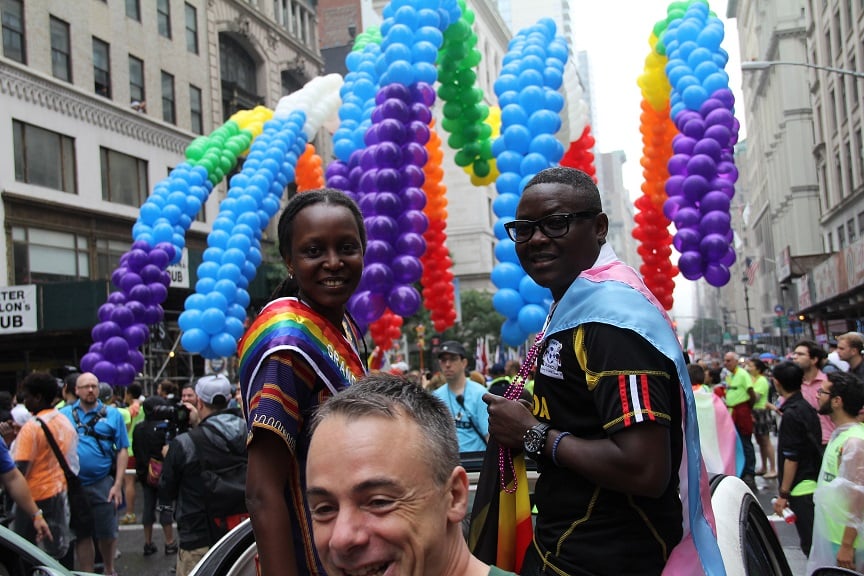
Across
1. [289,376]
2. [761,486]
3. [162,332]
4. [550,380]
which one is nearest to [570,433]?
[550,380]

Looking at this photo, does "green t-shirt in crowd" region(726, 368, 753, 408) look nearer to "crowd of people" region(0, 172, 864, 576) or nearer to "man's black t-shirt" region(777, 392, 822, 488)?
"man's black t-shirt" region(777, 392, 822, 488)

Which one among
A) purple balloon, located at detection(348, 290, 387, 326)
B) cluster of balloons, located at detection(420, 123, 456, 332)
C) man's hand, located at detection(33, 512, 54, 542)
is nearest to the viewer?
man's hand, located at detection(33, 512, 54, 542)

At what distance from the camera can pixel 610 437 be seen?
82.7 inches

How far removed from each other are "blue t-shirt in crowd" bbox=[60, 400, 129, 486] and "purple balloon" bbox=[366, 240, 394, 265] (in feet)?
12.2

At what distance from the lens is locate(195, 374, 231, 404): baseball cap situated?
6.44 metres

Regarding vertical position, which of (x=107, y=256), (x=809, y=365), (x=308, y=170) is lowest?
(x=809, y=365)

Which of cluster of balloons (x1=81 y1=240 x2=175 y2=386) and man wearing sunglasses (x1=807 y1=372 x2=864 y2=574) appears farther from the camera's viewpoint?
cluster of balloons (x1=81 y1=240 x2=175 y2=386)

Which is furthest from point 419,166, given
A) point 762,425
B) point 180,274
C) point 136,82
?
point 136,82

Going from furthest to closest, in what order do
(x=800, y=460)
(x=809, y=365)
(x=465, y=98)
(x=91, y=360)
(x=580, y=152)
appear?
(x=580, y=152) < (x=91, y=360) < (x=465, y=98) < (x=809, y=365) < (x=800, y=460)

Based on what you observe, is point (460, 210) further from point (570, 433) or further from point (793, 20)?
point (570, 433)

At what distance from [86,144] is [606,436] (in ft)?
87.7

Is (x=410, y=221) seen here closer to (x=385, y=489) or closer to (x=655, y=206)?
(x=655, y=206)

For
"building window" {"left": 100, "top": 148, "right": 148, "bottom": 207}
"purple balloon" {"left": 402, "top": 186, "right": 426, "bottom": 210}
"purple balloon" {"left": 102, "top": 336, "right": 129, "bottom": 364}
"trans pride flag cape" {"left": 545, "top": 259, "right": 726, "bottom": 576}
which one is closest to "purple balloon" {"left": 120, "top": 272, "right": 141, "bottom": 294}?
"purple balloon" {"left": 102, "top": 336, "right": 129, "bottom": 364}

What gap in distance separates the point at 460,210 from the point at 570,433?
56398mm
